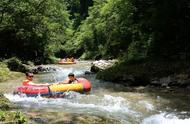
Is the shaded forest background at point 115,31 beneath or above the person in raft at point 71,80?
above

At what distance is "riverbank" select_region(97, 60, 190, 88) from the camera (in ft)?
67.9

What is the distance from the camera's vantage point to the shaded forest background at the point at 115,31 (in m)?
24.8

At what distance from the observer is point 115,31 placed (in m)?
35.1

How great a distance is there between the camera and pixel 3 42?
3741cm

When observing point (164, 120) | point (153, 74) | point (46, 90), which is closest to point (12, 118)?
point (164, 120)

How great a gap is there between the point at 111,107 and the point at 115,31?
67.4ft

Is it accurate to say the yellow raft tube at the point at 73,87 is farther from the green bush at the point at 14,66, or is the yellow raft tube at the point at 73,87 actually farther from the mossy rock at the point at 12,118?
the green bush at the point at 14,66

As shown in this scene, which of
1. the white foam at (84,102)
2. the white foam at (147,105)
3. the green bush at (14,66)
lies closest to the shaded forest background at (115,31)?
the green bush at (14,66)

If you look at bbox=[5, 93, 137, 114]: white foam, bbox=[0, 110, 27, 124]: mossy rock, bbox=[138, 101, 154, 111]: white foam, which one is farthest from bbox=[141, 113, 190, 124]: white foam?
bbox=[0, 110, 27, 124]: mossy rock

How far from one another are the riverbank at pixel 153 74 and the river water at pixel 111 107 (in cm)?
113

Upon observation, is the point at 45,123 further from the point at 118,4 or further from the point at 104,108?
the point at 118,4

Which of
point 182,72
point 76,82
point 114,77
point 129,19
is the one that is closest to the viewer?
point 76,82

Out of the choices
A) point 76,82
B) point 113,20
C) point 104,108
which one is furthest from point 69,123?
point 113,20

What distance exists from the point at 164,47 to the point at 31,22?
51.4ft
